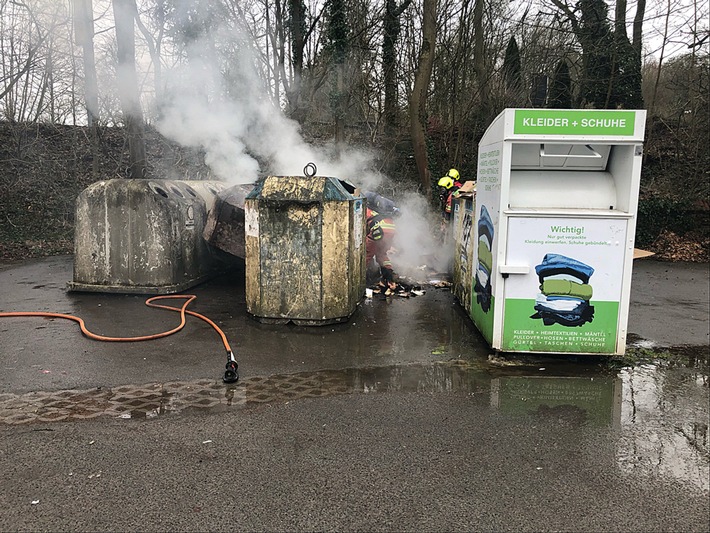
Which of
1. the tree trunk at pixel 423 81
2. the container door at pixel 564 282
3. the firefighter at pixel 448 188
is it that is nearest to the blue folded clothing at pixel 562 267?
the container door at pixel 564 282


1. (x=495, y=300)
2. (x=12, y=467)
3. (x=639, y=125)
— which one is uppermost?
(x=639, y=125)

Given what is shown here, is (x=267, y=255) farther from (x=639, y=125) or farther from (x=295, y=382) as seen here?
(x=639, y=125)

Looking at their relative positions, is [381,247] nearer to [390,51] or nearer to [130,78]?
[130,78]

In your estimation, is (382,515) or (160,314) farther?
(160,314)

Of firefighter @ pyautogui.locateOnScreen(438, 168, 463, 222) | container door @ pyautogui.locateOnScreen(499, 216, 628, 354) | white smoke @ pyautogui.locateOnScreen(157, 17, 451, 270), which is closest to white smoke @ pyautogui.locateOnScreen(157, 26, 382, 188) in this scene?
white smoke @ pyautogui.locateOnScreen(157, 17, 451, 270)

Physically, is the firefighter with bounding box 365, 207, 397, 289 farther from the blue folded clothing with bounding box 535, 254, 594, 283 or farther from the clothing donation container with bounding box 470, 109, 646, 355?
the blue folded clothing with bounding box 535, 254, 594, 283

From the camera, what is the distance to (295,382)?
4398 millimetres

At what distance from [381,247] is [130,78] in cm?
607

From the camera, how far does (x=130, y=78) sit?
10.5 meters

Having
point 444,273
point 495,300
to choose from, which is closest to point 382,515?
point 495,300

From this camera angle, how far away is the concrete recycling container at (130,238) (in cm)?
715

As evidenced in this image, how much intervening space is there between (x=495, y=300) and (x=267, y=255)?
7.96ft

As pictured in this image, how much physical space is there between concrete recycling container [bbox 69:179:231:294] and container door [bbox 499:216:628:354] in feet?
14.7

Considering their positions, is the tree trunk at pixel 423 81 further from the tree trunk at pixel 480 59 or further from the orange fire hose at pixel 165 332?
the orange fire hose at pixel 165 332
